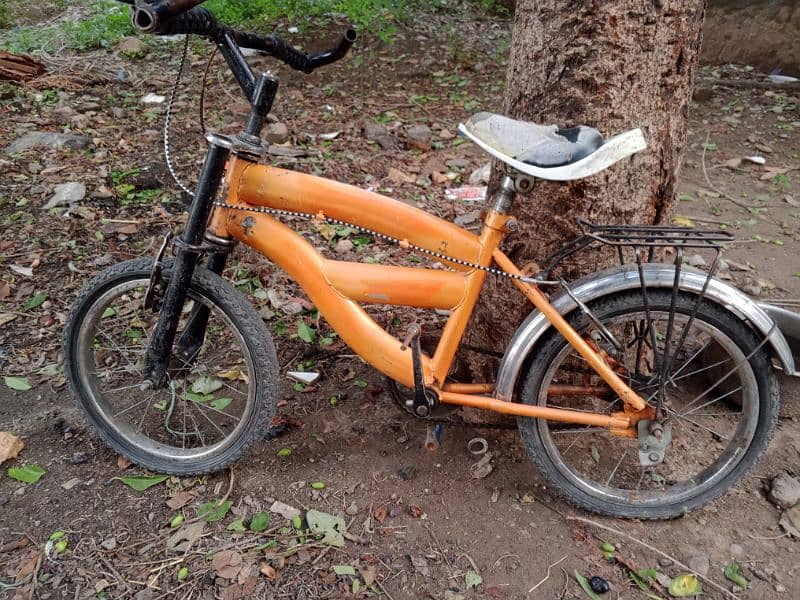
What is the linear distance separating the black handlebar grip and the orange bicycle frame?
2.02 feet

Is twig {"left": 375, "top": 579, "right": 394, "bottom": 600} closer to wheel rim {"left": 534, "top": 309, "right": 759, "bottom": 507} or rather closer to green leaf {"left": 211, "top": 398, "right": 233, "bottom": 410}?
wheel rim {"left": 534, "top": 309, "right": 759, "bottom": 507}

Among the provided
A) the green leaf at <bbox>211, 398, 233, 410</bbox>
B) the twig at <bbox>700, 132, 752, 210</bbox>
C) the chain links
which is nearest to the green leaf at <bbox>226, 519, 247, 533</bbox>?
the green leaf at <bbox>211, 398, 233, 410</bbox>

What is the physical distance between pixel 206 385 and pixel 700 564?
2434 mm

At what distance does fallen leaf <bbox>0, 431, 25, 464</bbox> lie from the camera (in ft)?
8.89

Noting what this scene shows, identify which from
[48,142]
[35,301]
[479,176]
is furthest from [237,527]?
[48,142]

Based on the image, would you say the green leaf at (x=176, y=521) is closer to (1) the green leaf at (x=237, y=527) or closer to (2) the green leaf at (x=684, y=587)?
(1) the green leaf at (x=237, y=527)

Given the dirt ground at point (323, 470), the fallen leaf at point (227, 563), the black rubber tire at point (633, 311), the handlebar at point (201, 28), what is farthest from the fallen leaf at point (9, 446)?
the black rubber tire at point (633, 311)

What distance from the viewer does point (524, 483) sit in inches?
105

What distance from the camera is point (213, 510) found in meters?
2.53

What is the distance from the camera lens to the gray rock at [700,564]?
2340 millimetres

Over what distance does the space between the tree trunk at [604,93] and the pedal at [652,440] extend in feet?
2.29

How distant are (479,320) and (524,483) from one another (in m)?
0.78

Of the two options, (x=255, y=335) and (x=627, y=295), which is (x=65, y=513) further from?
(x=627, y=295)

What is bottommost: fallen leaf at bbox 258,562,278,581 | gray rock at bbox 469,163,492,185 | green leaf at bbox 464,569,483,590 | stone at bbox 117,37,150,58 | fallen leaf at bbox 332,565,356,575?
fallen leaf at bbox 258,562,278,581
